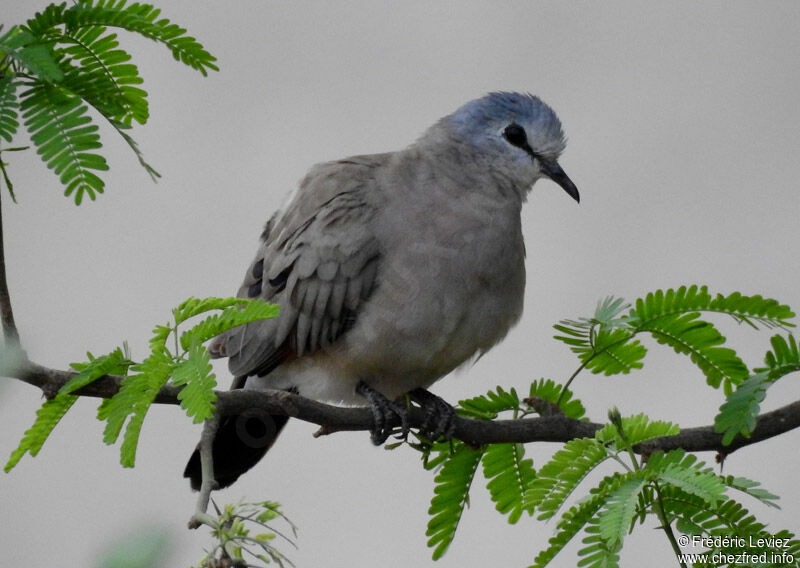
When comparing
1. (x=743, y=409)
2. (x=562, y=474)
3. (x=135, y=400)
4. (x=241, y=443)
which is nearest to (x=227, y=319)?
(x=135, y=400)

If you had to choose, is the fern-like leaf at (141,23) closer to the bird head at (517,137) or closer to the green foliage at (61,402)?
the green foliage at (61,402)

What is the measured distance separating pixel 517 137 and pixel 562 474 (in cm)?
103

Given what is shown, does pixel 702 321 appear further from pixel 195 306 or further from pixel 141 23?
pixel 141 23

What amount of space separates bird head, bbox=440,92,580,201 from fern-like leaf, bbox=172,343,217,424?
114 centimetres

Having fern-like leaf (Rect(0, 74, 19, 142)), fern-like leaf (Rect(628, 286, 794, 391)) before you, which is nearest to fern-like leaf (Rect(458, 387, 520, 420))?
fern-like leaf (Rect(628, 286, 794, 391))

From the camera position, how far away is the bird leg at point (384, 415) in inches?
79.7

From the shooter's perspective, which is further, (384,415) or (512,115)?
(512,115)

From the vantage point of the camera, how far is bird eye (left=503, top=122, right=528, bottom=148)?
90.2 inches

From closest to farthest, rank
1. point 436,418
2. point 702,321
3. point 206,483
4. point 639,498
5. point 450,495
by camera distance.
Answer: point 206,483
point 639,498
point 702,321
point 450,495
point 436,418

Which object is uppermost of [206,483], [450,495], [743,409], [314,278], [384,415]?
[314,278]

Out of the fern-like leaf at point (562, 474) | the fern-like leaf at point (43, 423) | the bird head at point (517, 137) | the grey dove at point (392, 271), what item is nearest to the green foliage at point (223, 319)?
the fern-like leaf at point (43, 423)

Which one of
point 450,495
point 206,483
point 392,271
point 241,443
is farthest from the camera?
point 241,443

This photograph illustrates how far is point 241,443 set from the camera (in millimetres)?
2244

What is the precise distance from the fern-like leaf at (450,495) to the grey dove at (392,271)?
A: 176 millimetres
